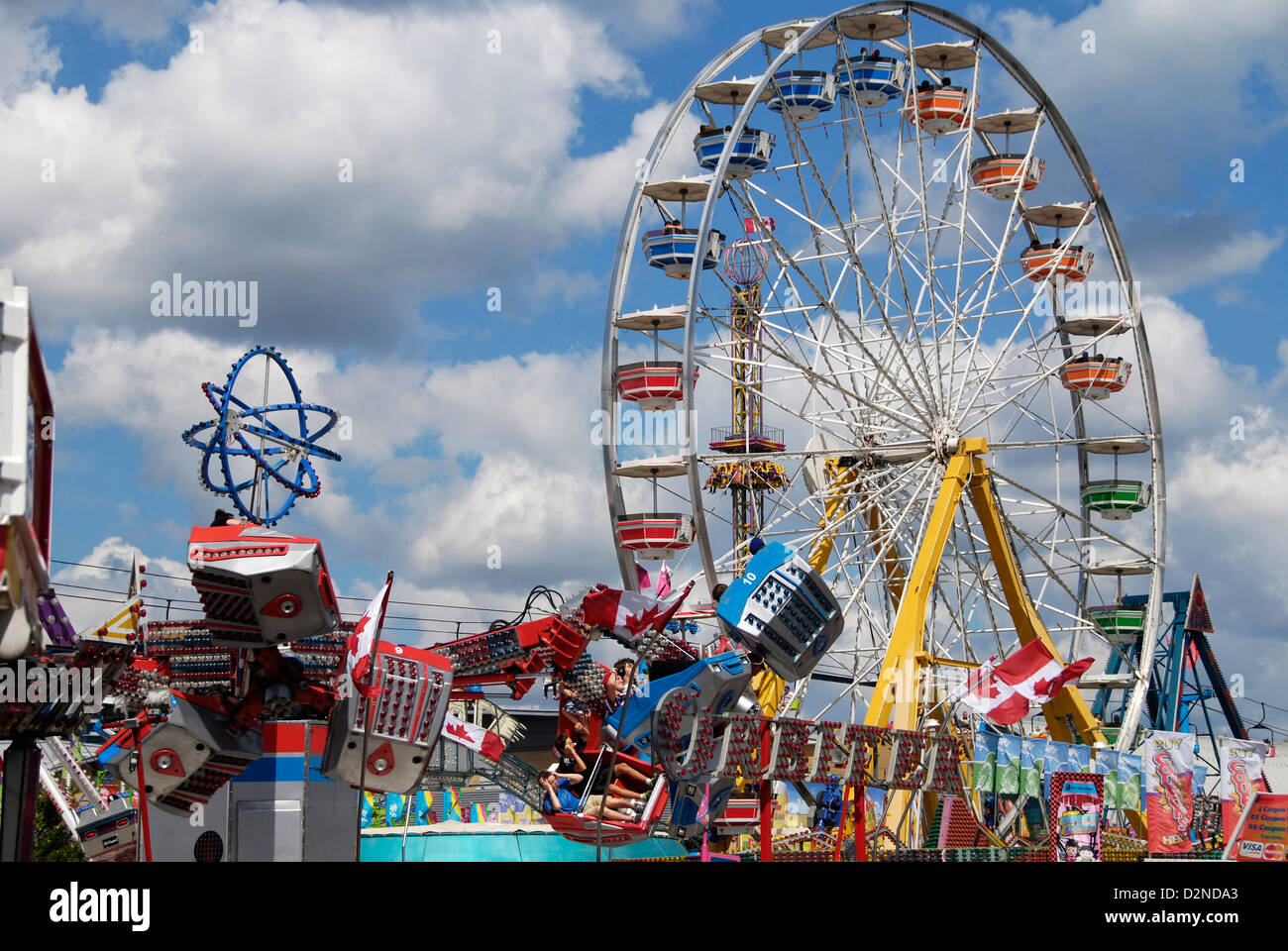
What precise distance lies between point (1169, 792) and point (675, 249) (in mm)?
11788

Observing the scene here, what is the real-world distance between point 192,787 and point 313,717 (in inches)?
49.9

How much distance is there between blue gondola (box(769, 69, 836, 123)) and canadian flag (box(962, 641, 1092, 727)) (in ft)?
32.4

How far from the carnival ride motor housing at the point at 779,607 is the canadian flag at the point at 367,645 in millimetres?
3272

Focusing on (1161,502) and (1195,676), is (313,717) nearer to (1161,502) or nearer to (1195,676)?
(1161,502)

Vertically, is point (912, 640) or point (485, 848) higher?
point (912, 640)

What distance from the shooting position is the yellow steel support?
21.4 meters

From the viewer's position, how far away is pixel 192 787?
40.9ft

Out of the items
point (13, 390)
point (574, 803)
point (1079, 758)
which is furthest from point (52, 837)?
point (13, 390)

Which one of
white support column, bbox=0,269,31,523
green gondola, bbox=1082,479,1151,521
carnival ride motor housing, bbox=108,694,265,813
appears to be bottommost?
carnival ride motor housing, bbox=108,694,265,813

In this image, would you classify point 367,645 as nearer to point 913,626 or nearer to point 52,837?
point 913,626

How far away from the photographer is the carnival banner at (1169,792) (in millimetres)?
24125

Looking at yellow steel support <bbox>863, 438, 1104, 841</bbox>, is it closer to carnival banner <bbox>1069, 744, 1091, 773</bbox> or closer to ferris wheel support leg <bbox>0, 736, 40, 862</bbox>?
carnival banner <bbox>1069, 744, 1091, 773</bbox>

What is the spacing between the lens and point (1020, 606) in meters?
26.2

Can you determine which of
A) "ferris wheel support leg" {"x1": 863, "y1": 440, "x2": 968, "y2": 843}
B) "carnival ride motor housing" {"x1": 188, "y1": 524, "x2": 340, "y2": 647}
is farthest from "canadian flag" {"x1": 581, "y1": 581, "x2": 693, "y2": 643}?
"ferris wheel support leg" {"x1": 863, "y1": 440, "x2": 968, "y2": 843}
